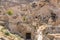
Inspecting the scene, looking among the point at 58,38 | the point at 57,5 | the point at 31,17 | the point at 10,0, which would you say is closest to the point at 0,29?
the point at 31,17

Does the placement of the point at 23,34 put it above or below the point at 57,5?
below

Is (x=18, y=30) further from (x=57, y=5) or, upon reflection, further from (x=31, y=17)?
(x=57, y=5)

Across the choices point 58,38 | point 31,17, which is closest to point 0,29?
point 31,17

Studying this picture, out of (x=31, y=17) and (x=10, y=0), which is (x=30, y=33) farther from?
(x=10, y=0)

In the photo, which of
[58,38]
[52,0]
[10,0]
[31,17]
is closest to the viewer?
[58,38]

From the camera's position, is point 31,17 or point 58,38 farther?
point 31,17

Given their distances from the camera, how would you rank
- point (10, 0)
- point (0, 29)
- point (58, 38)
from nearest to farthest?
point (58, 38)
point (0, 29)
point (10, 0)

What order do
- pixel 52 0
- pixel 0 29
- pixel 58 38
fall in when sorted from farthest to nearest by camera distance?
pixel 52 0 < pixel 0 29 < pixel 58 38

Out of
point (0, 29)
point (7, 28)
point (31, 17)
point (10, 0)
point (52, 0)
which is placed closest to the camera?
point (0, 29)

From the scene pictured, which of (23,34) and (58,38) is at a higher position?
(58,38)
